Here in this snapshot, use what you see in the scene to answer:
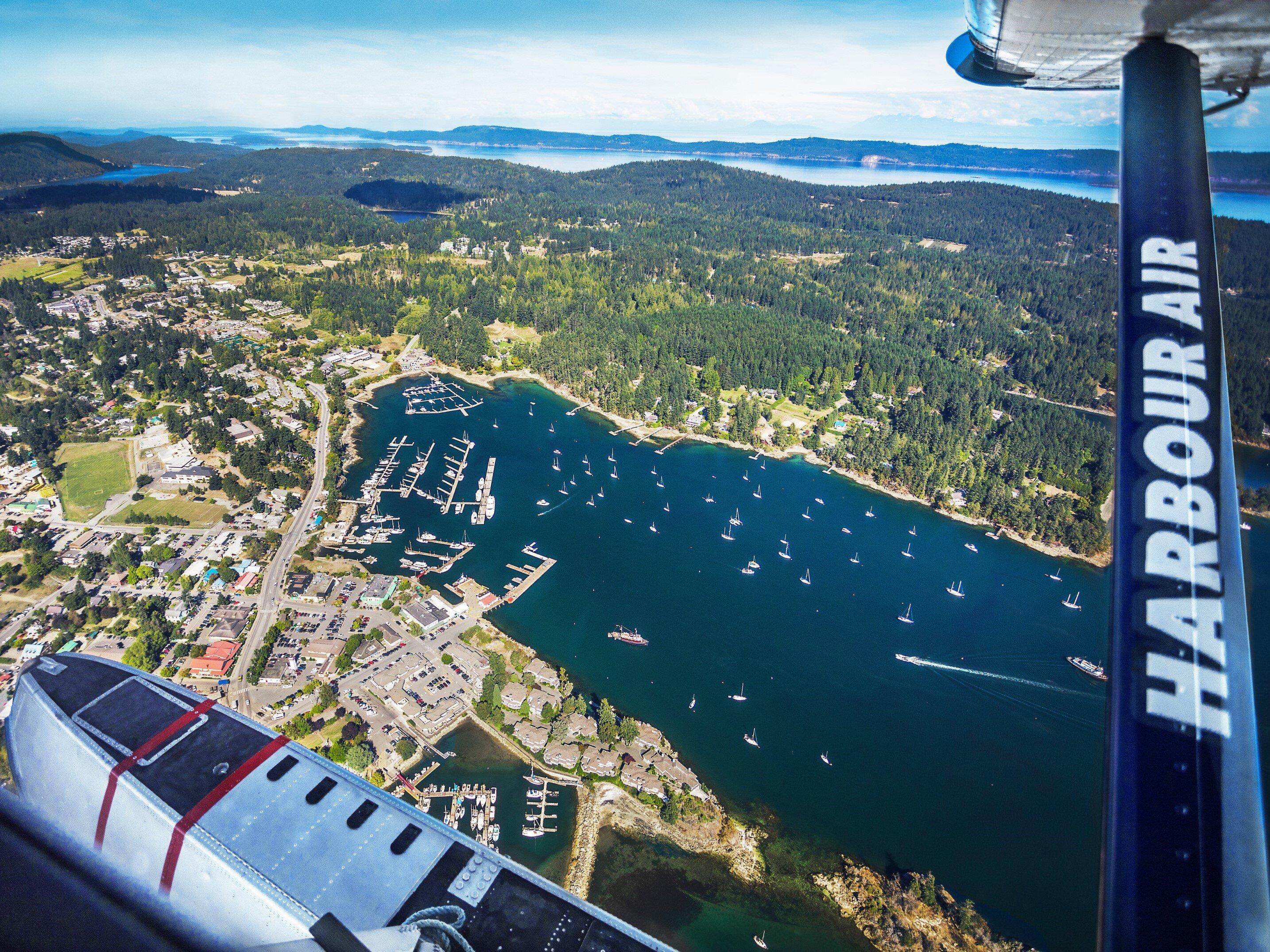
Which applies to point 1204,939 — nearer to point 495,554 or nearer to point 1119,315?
point 1119,315

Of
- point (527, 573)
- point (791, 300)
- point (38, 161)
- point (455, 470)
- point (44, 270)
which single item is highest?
point (38, 161)

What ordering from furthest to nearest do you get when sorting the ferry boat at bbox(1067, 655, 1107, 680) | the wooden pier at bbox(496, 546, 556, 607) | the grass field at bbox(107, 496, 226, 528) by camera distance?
1. the grass field at bbox(107, 496, 226, 528)
2. the wooden pier at bbox(496, 546, 556, 607)
3. the ferry boat at bbox(1067, 655, 1107, 680)

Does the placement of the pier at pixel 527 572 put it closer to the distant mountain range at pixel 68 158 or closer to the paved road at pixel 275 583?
the paved road at pixel 275 583

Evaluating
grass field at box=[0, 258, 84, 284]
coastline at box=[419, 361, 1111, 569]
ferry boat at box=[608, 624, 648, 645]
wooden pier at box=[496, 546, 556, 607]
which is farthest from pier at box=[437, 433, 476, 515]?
grass field at box=[0, 258, 84, 284]

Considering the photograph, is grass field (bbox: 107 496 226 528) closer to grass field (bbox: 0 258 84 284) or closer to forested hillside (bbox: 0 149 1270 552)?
forested hillside (bbox: 0 149 1270 552)

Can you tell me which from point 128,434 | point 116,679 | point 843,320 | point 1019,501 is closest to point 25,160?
point 128,434

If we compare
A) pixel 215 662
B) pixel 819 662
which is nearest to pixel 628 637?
pixel 819 662

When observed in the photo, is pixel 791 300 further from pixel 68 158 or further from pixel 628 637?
pixel 68 158
